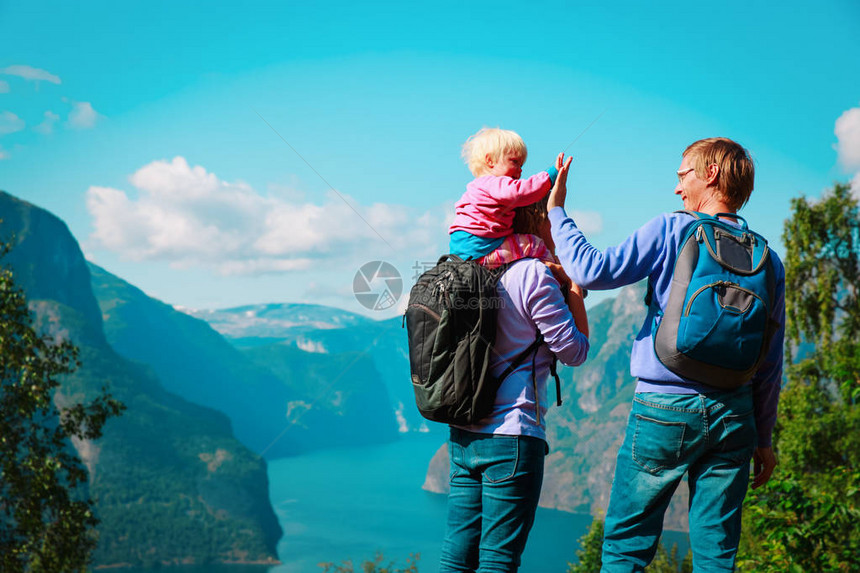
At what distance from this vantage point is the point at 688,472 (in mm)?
1904

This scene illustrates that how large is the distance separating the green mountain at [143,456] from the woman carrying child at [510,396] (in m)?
101

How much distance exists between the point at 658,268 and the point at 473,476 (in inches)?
32.6

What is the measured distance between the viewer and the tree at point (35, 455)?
466 inches

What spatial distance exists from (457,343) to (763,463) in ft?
3.59

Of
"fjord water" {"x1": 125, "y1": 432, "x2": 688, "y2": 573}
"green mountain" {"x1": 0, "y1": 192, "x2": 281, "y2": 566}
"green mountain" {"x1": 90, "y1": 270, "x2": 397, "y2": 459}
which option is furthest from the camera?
Answer: "green mountain" {"x1": 90, "y1": 270, "x2": 397, "y2": 459}

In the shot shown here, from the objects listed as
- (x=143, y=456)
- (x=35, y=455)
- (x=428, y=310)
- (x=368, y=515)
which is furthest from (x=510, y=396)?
(x=143, y=456)

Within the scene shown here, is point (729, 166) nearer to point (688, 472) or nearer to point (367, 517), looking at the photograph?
point (688, 472)

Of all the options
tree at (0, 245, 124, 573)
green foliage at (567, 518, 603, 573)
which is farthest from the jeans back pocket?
green foliage at (567, 518, 603, 573)

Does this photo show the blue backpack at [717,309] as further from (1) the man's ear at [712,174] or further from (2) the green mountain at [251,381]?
(2) the green mountain at [251,381]

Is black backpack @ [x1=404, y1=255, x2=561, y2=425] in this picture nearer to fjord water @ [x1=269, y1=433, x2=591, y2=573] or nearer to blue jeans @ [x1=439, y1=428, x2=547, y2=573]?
blue jeans @ [x1=439, y1=428, x2=547, y2=573]

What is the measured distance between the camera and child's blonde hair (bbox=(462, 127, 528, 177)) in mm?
2137

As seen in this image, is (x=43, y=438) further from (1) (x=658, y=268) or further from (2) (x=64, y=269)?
(2) (x=64, y=269)

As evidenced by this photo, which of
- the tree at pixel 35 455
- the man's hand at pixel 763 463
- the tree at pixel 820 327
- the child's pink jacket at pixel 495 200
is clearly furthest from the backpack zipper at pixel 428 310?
the tree at pixel 820 327

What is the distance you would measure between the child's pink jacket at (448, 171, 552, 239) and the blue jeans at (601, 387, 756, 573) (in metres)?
0.65
